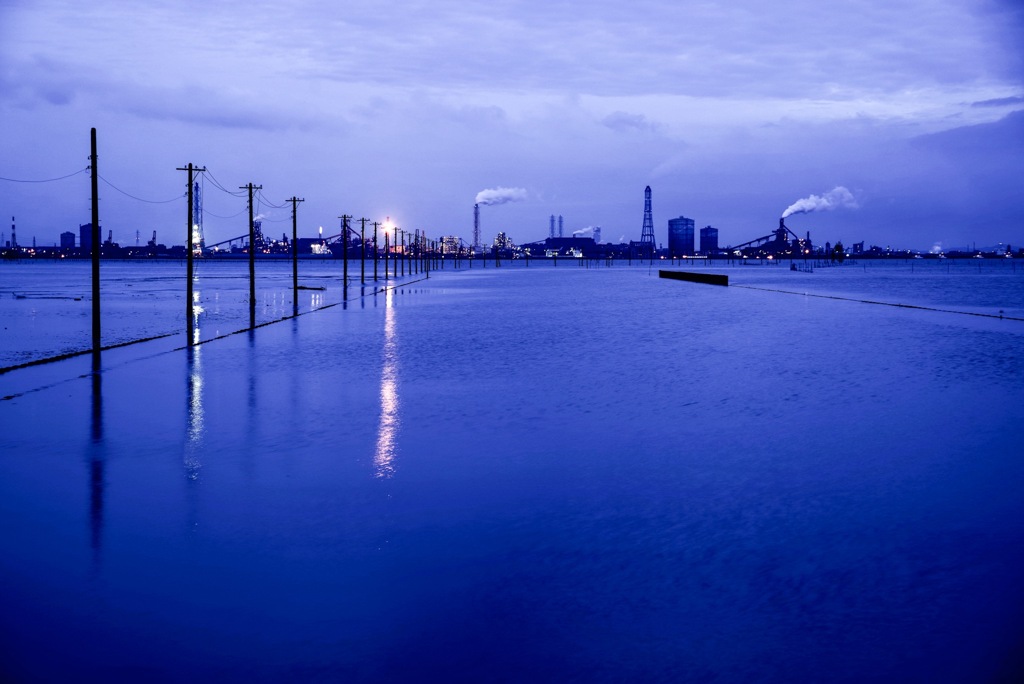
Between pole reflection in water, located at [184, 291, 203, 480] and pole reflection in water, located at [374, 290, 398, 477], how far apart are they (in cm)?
210

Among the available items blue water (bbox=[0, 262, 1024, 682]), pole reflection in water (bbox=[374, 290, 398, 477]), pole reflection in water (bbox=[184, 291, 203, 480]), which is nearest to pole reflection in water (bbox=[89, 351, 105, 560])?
blue water (bbox=[0, 262, 1024, 682])

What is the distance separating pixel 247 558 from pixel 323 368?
14.4m

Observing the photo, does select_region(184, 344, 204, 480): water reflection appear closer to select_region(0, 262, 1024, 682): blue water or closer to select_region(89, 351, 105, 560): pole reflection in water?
select_region(0, 262, 1024, 682): blue water

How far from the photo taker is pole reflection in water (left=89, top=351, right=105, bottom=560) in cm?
824

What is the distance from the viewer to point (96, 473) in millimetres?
10742

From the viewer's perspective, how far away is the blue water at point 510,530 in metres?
5.74

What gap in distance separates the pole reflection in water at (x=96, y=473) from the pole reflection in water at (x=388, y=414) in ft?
9.61

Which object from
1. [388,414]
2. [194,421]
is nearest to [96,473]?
[194,421]

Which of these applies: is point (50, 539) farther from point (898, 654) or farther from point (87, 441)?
point (898, 654)

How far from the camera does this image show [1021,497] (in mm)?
9656

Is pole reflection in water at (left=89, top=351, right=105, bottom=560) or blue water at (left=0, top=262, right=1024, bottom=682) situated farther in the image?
pole reflection in water at (left=89, top=351, right=105, bottom=560)

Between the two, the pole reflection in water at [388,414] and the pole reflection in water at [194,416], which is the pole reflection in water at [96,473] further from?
the pole reflection in water at [388,414]

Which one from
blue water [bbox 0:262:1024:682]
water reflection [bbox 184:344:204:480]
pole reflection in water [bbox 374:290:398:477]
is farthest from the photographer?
pole reflection in water [bbox 374:290:398:477]

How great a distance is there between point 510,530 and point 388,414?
7.12 meters
